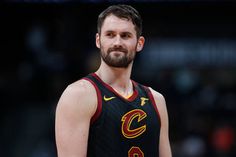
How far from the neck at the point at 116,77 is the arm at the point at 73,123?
32cm

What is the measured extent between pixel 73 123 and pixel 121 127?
35 cm

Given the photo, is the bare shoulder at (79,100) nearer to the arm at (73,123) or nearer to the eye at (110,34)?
the arm at (73,123)

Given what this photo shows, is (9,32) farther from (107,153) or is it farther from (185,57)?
(107,153)

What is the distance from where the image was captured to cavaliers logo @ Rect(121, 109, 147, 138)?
4.10 metres

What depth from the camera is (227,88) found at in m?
14.2

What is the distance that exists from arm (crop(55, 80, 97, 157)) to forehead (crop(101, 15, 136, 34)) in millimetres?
505

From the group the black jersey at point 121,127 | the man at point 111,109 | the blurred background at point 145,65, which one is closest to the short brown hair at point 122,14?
the man at point 111,109

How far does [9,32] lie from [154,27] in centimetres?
380

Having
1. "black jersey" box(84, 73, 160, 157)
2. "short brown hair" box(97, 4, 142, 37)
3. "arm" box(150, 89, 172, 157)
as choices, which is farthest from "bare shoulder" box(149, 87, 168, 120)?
"short brown hair" box(97, 4, 142, 37)

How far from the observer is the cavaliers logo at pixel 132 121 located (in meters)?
4.10

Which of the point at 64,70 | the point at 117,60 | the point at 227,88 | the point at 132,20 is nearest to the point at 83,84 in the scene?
the point at 117,60

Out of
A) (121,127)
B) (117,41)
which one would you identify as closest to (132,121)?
(121,127)

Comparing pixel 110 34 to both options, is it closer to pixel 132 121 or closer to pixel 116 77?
pixel 116 77

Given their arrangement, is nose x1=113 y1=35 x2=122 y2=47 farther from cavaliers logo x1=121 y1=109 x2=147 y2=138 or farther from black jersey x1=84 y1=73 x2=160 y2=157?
cavaliers logo x1=121 y1=109 x2=147 y2=138
